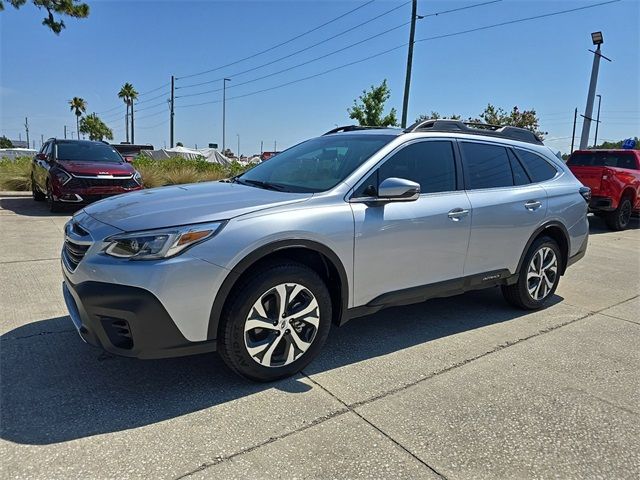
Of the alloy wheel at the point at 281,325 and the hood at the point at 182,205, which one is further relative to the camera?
the alloy wheel at the point at 281,325

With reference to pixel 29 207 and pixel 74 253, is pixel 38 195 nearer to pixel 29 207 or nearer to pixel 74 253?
pixel 29 207

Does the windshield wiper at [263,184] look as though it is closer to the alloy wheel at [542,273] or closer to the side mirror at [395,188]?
the side mirror at [395,188]

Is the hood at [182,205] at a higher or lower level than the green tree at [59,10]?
lower

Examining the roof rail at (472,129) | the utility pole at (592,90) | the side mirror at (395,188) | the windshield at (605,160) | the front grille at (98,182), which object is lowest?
the front grille at (98,182)

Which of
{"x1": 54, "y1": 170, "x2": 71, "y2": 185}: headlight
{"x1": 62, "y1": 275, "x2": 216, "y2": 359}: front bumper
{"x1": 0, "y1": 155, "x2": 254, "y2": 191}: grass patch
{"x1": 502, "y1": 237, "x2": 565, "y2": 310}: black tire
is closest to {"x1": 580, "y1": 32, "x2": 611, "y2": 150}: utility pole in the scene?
{"x1": 0, "y1": 155, "x2": 254, "y2": 191}: grass patch

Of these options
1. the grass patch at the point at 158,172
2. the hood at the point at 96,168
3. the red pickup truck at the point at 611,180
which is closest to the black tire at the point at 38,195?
the hood at the point at 96,168

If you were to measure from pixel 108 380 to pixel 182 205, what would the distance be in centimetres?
120

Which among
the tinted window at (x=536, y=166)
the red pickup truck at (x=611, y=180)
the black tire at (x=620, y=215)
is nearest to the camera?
the tinted window at (x=536, y=166)

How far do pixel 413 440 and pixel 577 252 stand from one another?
11.6ft

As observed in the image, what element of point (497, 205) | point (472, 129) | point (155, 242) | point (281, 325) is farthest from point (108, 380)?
point (472, 129)

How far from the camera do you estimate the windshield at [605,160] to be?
1138cm

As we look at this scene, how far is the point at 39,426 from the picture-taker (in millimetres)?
2523

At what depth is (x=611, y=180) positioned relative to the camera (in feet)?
34.7

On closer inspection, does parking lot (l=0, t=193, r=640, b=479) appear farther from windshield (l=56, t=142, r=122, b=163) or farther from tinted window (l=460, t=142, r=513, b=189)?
windshield (l=56, t=142, r=122, b=163)
